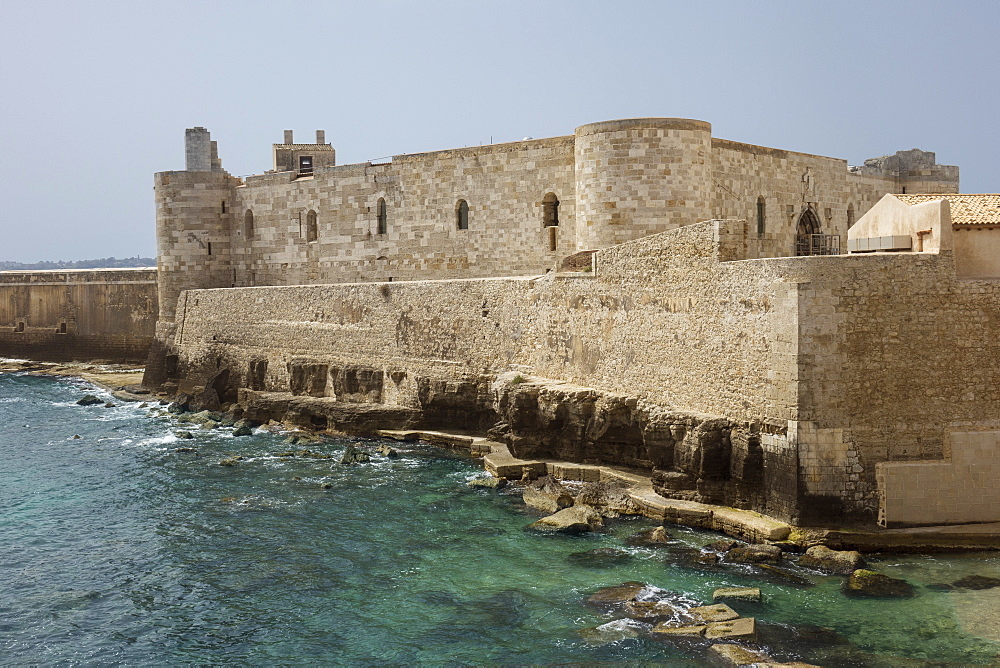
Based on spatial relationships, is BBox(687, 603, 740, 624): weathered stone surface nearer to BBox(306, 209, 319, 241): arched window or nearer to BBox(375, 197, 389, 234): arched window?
BBox(375, 197, 389, 234): arched window

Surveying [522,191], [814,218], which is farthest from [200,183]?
[814,218]

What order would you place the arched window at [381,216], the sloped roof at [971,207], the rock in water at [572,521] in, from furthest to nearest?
1. the arched window at [381,216]
2. the rock in water at [572,521]
3. the sloped roof at [971,207]

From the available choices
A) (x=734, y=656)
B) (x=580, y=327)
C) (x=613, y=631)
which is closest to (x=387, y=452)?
(x=580, y=327)

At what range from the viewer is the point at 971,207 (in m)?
14.6

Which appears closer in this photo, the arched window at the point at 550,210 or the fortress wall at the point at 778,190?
the fortress wall at the point at 778,190

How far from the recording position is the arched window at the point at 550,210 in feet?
78.0

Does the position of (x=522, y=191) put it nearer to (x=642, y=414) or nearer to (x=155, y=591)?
(x=642, y=414)

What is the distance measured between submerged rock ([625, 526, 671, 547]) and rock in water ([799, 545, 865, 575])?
79.9 inches

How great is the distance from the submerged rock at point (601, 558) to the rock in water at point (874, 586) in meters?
2.97

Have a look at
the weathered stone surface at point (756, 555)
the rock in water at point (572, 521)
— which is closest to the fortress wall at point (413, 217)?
the rock in water at point (572, 521)

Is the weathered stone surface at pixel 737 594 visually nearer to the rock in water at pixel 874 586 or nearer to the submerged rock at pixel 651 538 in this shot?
the rock in water at pixel 874 586

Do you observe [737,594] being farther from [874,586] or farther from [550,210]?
[550,210]

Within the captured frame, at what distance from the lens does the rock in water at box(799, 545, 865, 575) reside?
41.1 ft

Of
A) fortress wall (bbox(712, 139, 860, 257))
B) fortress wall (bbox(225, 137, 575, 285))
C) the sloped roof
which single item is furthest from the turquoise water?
fortress wall (bbox(712, 139, 860, 257))
